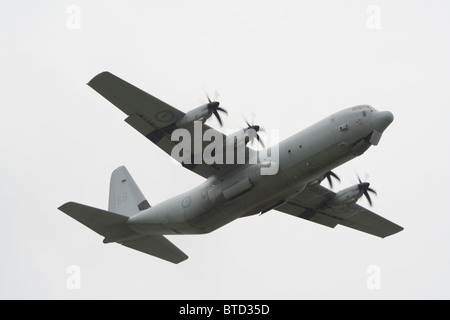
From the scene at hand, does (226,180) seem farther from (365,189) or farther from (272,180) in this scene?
(365,189)

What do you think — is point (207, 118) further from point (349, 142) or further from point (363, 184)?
point (363, 184)

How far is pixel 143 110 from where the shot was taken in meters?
35.2

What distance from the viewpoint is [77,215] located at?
38.1 meters

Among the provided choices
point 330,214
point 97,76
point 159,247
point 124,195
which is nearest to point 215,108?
point 97,76

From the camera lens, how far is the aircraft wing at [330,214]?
4094 centimetres

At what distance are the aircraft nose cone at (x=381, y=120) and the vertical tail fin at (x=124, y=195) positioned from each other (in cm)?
1390

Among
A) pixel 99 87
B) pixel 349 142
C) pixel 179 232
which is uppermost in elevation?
pixel 99 87

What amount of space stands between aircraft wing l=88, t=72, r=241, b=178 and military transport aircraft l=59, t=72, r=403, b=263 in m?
0.04

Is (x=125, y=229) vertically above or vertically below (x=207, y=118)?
below

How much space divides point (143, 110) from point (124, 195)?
8873 millimetres

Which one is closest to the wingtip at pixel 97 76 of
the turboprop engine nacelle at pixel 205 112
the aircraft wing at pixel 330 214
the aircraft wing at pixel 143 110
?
the aircraft wing at pixel 143 110

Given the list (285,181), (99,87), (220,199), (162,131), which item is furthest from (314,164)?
(99,87)

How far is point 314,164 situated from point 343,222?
956 centimetres

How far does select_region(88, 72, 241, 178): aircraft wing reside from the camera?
112ft
